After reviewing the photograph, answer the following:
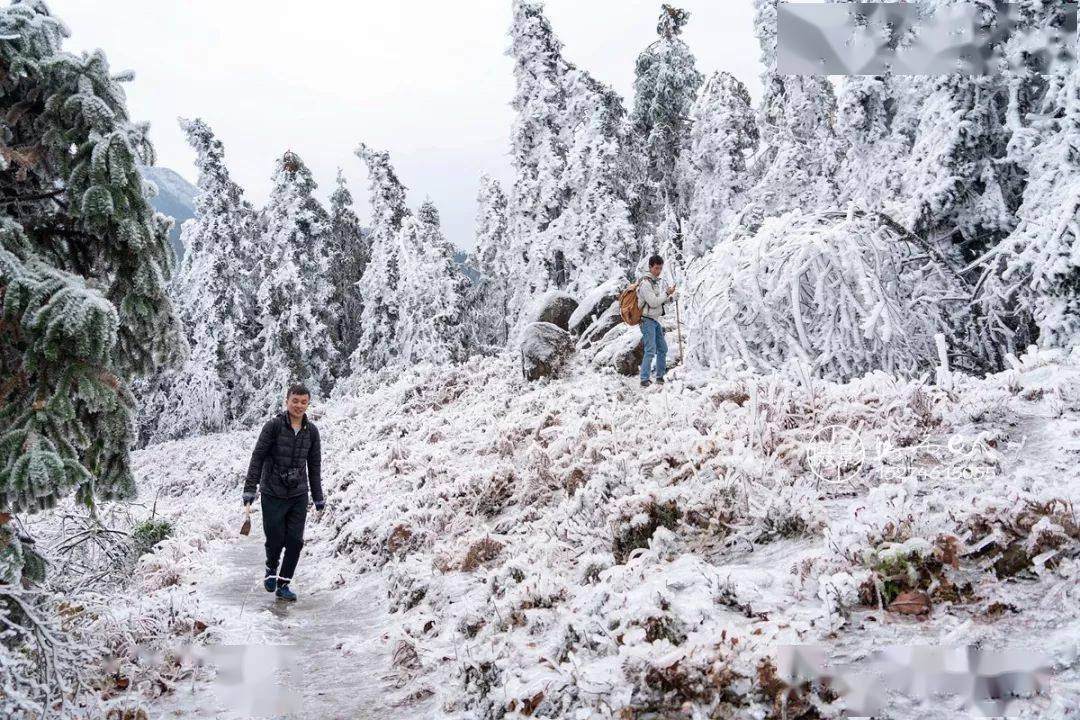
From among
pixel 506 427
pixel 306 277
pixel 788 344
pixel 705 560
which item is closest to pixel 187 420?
pixel 306 277

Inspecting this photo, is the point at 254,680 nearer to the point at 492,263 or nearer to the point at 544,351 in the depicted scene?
the point at 544,351

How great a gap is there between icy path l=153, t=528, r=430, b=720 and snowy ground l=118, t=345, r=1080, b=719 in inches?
1.2

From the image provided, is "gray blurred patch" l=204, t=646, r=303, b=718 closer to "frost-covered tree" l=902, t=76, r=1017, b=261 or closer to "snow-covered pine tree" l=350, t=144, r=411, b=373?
"frost-covered tree" l=902, t=76, r=1017, b=261

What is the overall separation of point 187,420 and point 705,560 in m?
34.0

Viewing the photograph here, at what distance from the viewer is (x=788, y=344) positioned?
970 centimetres

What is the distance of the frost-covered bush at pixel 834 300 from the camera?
9203mm

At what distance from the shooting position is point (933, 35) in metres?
10.7

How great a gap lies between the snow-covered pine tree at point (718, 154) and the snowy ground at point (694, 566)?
68.4 ft

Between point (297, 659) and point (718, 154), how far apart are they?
28366mm

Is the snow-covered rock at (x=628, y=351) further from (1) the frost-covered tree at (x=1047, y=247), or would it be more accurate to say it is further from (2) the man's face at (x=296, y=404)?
(2) the man's face at (x=296, y=404)

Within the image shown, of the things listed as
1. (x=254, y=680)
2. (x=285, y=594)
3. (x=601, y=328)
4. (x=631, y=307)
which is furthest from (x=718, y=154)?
(x=254, y=680)

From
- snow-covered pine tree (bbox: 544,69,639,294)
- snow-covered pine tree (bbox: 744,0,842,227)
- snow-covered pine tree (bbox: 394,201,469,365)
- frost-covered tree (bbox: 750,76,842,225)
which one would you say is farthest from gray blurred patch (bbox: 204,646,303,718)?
snow-covered pine tree (bbox: 394,201,469,365)

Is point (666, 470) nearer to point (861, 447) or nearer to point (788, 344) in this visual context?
point (861, 447)

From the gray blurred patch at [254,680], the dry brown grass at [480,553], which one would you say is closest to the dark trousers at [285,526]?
the gray blurred patch at [254,680]
